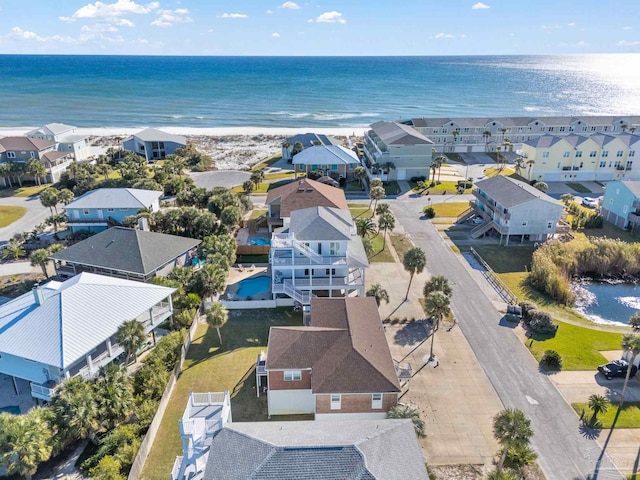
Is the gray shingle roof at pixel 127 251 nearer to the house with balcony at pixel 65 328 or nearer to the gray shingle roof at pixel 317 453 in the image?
the house with balcony at pixel 65 328

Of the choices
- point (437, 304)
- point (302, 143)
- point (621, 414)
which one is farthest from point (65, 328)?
point (302, 143)

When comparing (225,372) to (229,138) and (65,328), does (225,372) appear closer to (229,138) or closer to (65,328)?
(65,328)

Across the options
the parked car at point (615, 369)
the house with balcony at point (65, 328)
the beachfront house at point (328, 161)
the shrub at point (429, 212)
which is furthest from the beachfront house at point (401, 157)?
the house with balcony at point (65, 328)

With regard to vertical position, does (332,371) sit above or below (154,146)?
below

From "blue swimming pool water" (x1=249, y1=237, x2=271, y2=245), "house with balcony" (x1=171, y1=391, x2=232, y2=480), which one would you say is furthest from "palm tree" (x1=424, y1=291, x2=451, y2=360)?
"blue swimming pool water" (x1=249, y1=237, x2=271, y2=245)

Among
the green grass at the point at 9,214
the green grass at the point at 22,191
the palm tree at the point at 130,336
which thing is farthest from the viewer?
the green grass at the point at 22,191

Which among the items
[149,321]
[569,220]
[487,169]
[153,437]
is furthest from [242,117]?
[153,437]
